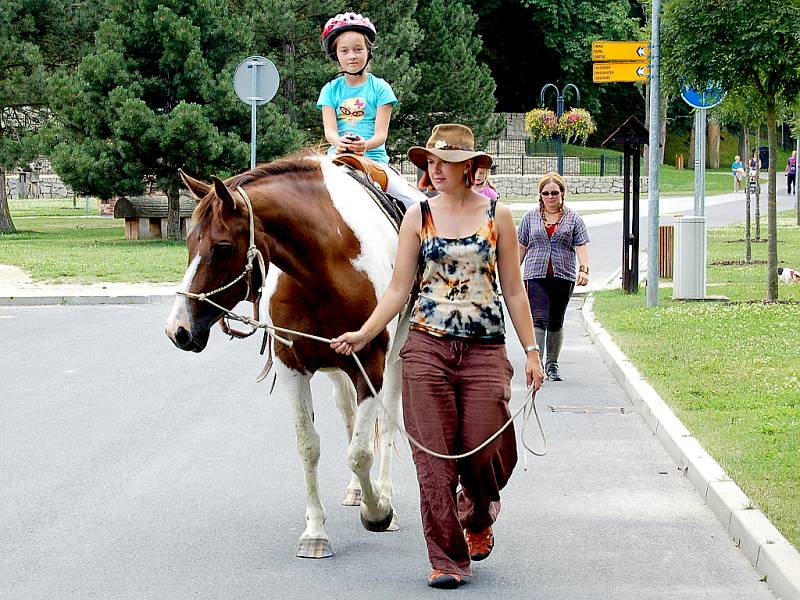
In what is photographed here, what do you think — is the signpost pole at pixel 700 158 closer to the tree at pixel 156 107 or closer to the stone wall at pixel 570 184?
the tree at pixel 156 107

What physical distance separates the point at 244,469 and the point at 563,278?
461 centimetres

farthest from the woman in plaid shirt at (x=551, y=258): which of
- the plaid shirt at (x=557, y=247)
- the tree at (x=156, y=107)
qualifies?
the tree at (x=156, y=107)

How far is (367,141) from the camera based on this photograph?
25.7 ft

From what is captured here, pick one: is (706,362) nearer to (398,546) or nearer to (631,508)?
(631,508)

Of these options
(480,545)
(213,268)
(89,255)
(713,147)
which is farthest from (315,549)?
(713,147)

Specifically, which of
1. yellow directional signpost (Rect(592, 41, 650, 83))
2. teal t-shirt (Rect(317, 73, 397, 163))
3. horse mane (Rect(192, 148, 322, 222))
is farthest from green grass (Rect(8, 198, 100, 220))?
horse mane (Rect(192, 148, 322, 222))

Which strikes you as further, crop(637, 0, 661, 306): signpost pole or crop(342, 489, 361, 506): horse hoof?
crop(637, 0, 661, 306): signpost pole

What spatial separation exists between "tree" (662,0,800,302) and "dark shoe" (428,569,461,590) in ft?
38.9

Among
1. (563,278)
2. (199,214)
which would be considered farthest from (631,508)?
(563,278)

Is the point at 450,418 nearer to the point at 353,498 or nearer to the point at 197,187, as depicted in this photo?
the point at 197,187

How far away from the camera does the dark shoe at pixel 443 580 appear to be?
229 inches

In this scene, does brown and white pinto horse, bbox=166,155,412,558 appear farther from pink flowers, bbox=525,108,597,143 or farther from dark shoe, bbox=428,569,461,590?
pink flowers, bbox=525,108,597,143

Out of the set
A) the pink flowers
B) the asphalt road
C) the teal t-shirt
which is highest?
the pink flowers

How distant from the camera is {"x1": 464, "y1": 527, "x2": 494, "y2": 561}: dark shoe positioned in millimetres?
6145
